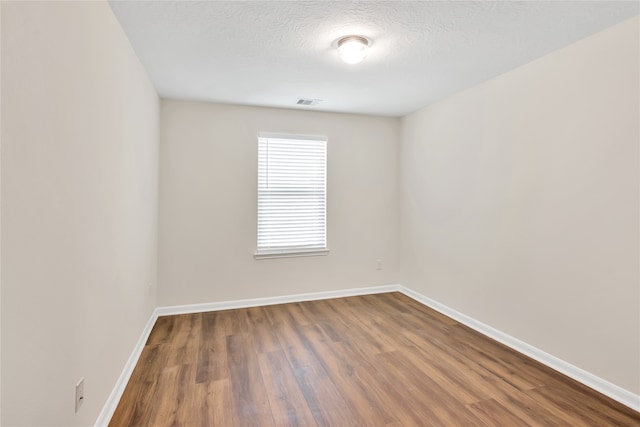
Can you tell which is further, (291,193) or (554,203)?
(291,193)

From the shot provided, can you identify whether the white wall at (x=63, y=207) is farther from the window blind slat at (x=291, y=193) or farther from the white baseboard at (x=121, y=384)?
the window blind slat at (x=291, y=193)

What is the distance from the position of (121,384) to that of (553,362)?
3224 millimetres

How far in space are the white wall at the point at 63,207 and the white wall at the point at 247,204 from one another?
4.37 feet

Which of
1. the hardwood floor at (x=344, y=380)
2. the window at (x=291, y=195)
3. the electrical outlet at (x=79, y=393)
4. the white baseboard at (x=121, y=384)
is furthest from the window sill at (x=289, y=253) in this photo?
the electrical outlet at (x=79, y=393)

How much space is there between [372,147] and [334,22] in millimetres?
2502

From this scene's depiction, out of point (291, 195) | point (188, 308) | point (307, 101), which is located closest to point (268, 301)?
point (188, 308)

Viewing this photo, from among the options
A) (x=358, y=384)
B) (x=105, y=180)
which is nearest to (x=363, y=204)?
(x=358, y=384)

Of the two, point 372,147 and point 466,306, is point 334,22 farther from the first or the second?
point 466,306

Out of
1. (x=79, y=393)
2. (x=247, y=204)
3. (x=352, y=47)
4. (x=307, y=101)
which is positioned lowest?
(x=79, y=393)

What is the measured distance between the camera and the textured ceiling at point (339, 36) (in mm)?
1927

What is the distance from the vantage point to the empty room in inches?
52.2

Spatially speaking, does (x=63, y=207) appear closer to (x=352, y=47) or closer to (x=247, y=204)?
(x=352, y=47)

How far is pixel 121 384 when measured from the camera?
2.17 m

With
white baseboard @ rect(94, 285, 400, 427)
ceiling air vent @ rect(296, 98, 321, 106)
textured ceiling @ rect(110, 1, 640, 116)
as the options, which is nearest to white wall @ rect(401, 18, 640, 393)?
textured ceiling @ rect(110, 1, 640, 116)
